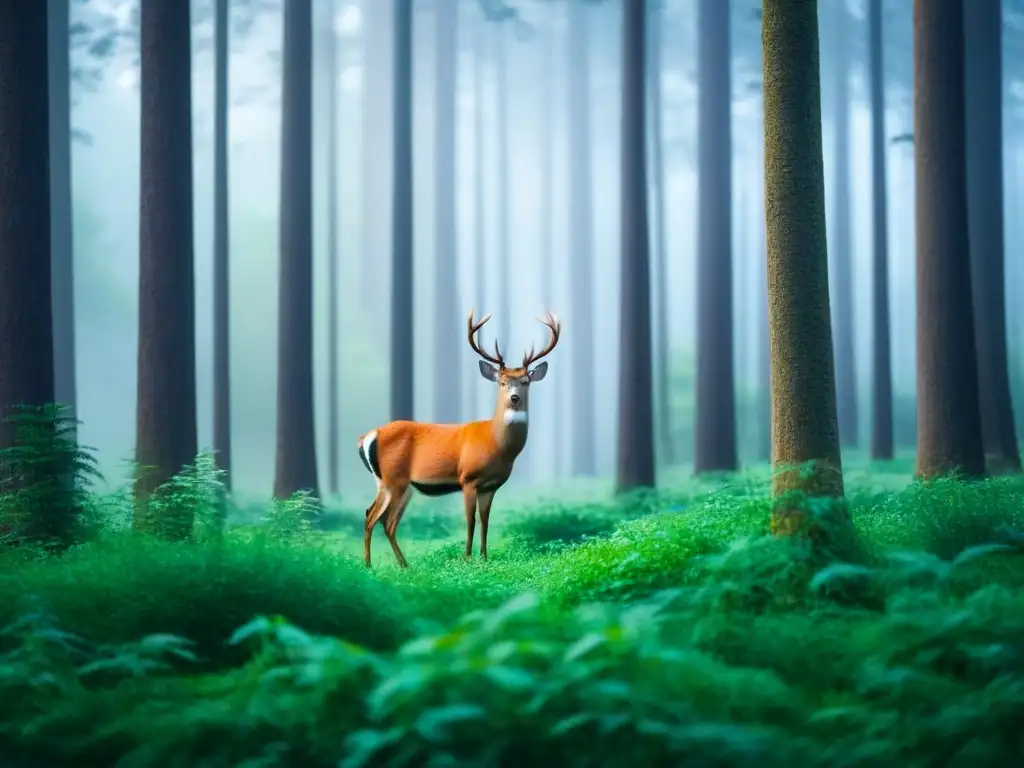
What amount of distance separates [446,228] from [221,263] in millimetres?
11147

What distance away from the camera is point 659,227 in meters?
31.3

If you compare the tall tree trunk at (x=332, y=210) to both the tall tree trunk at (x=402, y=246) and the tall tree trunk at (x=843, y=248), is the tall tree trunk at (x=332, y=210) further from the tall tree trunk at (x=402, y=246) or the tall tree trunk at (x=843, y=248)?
the tall tree trunk at (x=843, y=248)

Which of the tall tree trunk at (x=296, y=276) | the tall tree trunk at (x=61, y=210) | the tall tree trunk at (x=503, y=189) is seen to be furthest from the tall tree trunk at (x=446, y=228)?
the tall tree trunk at (x=296, y=276)

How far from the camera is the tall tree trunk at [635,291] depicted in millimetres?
16688

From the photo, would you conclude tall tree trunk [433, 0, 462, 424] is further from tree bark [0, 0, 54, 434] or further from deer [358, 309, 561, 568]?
tree bark [0, 0, 54, 434]

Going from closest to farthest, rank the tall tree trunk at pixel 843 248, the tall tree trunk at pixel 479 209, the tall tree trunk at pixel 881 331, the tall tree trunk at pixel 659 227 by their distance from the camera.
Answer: the tall tree trunk at pixel 881 331 < the tall tree trunk at pixel 843 248 < the tall tree trunk at pixel 659 227 < the tall tree trunk at pixel 479 209

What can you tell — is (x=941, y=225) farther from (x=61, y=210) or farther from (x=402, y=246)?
(x=61, y=210)

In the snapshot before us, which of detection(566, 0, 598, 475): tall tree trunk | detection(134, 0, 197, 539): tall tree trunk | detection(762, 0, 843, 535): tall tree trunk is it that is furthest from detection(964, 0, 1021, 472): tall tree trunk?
detection(566, 0, 598, 475): tall tree trunk

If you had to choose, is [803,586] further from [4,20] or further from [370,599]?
[4,20]

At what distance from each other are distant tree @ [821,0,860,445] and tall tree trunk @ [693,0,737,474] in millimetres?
9773

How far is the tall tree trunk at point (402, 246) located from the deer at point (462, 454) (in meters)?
7.51

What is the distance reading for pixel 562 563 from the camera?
879 cm

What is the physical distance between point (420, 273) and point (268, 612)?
31.7m

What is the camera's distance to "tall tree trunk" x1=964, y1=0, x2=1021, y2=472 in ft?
50.4
